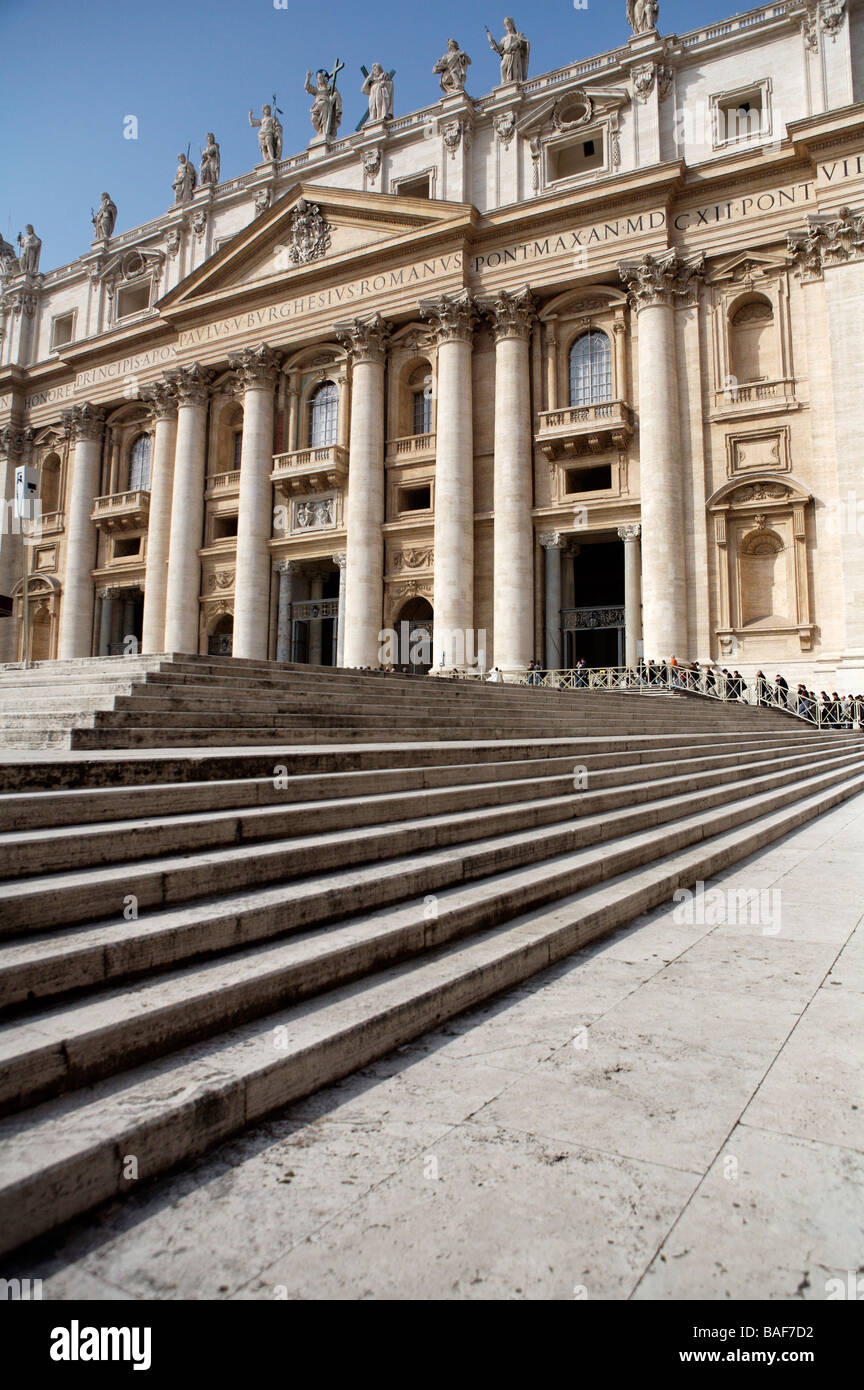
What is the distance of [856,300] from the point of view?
20344mm

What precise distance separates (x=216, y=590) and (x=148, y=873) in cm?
2637

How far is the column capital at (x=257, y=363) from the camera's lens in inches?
1068

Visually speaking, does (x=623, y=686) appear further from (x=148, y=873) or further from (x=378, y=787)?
(x=148, y=873)

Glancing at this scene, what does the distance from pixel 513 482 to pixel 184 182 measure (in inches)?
836

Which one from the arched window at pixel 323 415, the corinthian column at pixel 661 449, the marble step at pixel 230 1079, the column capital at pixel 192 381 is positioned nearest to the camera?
the marble step at pixel 230 1079

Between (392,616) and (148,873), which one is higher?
(392,616)

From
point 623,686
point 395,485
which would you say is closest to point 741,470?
point 623,686

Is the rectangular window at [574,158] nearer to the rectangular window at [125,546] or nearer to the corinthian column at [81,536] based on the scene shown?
the corinthian column at [81,536]

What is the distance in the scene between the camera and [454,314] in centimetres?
2405

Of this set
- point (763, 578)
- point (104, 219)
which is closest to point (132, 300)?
point (104, 219)

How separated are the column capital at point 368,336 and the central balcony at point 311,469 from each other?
10.1 feet

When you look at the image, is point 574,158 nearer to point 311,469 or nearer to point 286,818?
point 311,469

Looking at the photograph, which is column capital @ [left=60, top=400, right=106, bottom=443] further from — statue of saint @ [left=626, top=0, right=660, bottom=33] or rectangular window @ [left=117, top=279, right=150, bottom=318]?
statue of saint @ [left=626, top=0, right=660, bottom=33]

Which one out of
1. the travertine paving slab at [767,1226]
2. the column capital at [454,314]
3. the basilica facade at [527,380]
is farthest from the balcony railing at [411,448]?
the travertine paving slab at [767,1226]
